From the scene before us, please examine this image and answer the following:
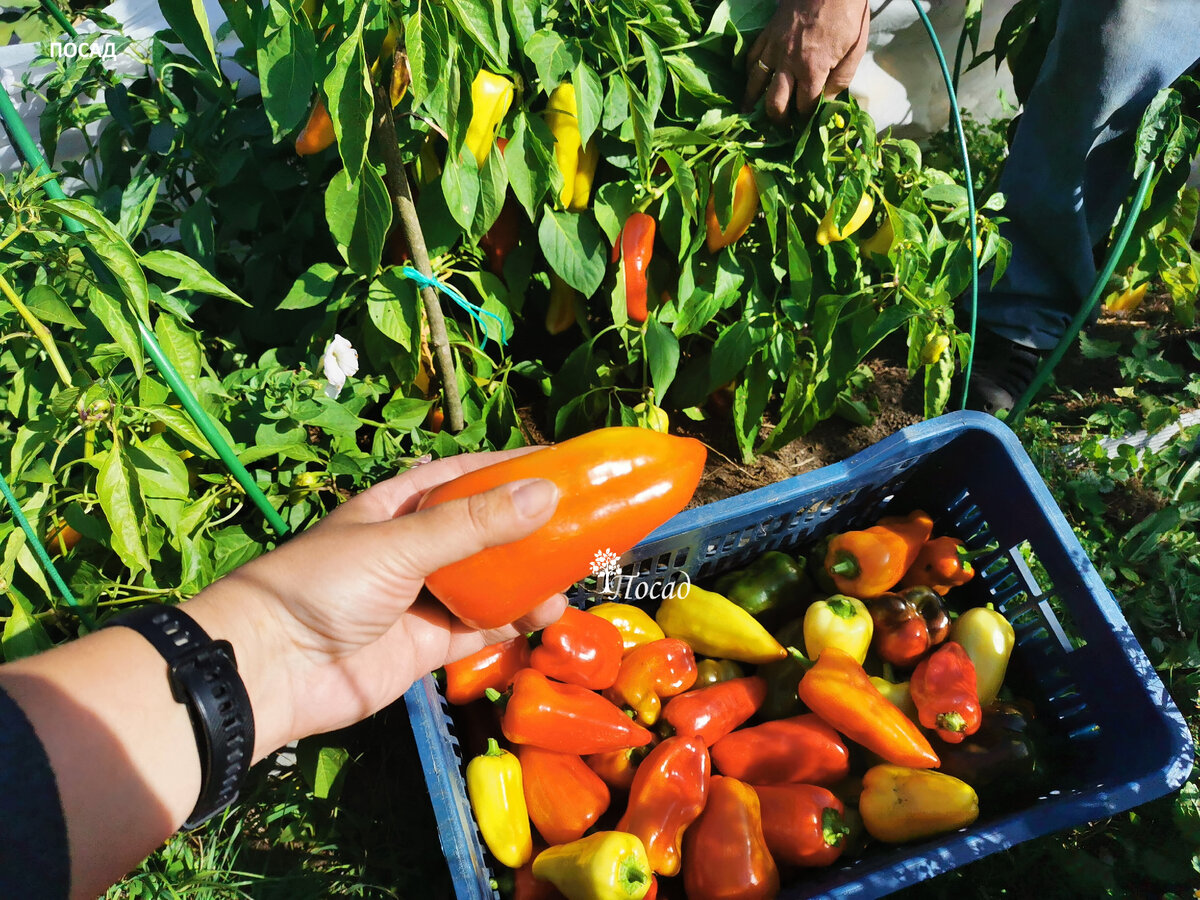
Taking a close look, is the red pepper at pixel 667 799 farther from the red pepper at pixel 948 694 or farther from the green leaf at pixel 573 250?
the green leaf at pixel 573 250

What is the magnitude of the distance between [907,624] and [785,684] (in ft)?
1.08

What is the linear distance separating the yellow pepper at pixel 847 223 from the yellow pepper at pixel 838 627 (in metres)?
0.90

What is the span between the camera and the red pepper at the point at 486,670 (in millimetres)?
2012

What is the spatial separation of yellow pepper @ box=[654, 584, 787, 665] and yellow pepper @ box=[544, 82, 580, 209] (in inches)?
40.7

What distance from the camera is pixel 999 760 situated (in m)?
1.90

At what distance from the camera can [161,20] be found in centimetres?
285

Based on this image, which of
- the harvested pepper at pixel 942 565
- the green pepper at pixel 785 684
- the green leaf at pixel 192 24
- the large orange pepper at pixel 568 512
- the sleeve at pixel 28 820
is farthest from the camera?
the harvested pepper at pixel 942 565

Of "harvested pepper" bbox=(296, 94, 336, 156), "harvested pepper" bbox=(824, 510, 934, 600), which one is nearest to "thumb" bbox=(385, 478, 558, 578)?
"harvested pepper" bbox=(296, 94, 336, 156)

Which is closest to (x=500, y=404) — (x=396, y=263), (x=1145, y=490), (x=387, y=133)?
(x=396, y=263)

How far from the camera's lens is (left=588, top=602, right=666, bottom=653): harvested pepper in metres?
2.18

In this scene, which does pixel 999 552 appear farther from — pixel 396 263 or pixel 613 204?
pixel 396 263

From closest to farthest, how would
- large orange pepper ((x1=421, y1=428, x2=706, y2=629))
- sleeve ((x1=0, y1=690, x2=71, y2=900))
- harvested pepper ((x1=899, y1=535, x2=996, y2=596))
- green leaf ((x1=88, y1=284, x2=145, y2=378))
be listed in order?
1. sleeve ((x1=0, y1=690, x2=71, y2=900))
2. green leaf ((x1=88, y1=284, x2=145, y2=378))
3. large orange pepper ((x1=421, y1=428, x2=706, y2=629))
4. harvested pepper ((x1=899, y1=535, x2=996, y2=596))

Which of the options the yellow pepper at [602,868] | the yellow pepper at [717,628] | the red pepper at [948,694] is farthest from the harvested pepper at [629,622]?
the red pepper at [948,694]

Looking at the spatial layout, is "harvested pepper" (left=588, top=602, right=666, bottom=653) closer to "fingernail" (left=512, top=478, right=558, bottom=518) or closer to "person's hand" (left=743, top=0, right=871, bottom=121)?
"fingernail" (left=512, top=478, right=558, bottom=518)
